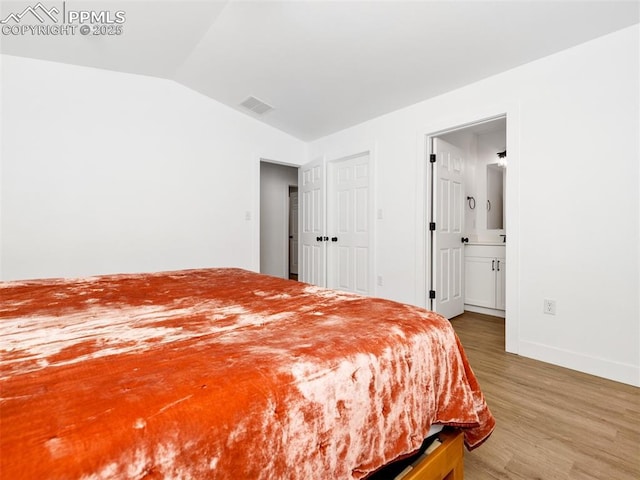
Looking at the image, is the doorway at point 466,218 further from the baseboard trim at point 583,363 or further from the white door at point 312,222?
the white door at point 312,222

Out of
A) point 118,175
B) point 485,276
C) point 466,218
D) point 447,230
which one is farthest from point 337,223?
point 118,175

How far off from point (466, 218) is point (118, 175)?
3992 mm

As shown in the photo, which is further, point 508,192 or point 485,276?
point 485,276

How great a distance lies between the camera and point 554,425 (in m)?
1.56

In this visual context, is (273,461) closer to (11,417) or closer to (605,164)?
(11,417)

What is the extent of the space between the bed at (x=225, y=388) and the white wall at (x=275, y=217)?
4.35m

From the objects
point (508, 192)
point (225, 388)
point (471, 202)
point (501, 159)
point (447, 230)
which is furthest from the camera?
point (471, 202)

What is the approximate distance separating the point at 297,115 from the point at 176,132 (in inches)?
55.5

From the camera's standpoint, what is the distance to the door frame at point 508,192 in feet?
8.28

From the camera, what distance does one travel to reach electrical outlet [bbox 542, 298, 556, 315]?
234 cm

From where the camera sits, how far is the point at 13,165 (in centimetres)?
271

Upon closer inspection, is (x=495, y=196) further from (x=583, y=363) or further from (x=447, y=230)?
(x=583, y=363)

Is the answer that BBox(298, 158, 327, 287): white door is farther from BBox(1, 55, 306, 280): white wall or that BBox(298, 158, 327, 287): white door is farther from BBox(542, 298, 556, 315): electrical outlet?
BBox(542, 298, 556, 315): electrical outlet

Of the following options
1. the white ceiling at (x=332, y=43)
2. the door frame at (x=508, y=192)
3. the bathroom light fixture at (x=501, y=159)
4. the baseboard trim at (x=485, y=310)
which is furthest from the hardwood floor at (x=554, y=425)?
the bathroom light fixture at (x=501, y=159)
